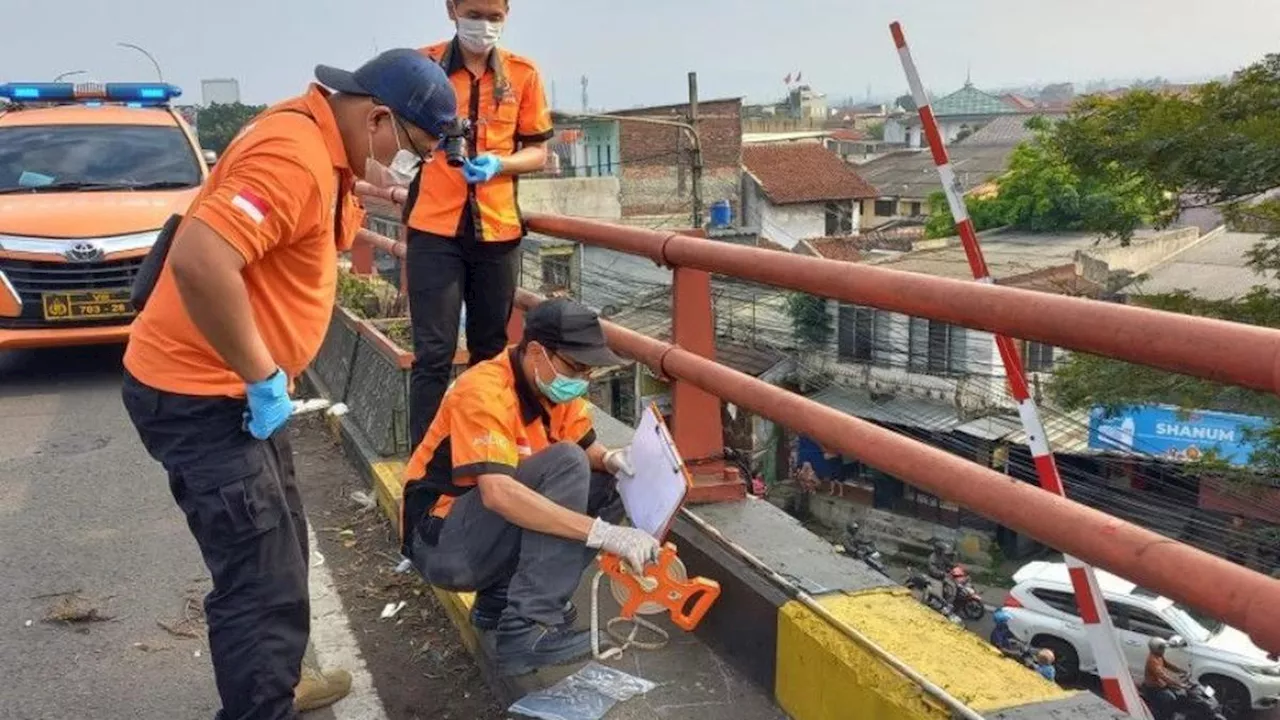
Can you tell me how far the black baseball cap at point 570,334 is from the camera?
3021mm

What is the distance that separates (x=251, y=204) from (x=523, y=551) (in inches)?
48.0

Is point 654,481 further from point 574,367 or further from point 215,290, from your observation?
point 215,290

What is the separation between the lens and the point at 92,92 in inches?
344

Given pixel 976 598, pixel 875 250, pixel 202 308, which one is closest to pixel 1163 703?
pixel 976 598

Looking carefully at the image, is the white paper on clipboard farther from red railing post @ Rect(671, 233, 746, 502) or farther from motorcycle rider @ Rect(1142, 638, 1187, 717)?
motorcycle rider @ Rect(1142, 638, 1187, 717)

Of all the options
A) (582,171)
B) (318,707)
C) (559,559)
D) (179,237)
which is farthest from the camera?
(582,171)

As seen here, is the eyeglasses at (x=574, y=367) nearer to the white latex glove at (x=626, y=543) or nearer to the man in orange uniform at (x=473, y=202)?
the white latex glove at (x=626, y=543)

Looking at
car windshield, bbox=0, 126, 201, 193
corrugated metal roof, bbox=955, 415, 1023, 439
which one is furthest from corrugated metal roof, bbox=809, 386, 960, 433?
car windshield, bbox=0, 126, 201, 193

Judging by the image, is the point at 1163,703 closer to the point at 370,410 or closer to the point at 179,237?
the point at 370,410

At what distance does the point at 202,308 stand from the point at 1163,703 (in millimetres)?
11600

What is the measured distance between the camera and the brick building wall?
117 feet

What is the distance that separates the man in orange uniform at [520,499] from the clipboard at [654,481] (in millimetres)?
69

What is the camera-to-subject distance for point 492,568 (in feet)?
10.00

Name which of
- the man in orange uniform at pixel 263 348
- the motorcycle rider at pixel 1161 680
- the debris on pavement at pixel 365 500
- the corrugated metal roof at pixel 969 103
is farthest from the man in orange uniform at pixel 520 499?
the corrugated metal roof at pixel 969 103
